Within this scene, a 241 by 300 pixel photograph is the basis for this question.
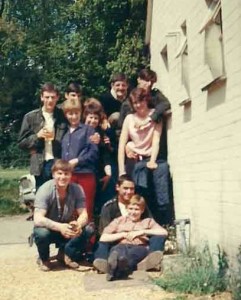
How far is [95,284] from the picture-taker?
6844 millimetres

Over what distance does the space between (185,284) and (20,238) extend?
20.0ft

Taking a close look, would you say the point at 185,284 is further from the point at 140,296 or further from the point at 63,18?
the point at 63,18

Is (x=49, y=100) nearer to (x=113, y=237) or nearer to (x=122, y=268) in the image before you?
(x=113, y=237)

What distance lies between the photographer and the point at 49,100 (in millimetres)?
8266

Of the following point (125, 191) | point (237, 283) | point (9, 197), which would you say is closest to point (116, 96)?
point (125, 191)

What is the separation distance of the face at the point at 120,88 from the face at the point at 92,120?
0.51 meters

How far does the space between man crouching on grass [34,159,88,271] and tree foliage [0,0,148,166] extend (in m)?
14.1

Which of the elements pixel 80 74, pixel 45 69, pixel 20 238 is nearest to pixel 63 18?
pixel 45 69

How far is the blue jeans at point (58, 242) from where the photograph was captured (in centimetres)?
766

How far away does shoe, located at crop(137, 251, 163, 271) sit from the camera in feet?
24.0

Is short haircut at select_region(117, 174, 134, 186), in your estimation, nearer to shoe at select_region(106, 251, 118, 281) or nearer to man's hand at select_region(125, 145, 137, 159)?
man's hand at select_region(125, 145, 137, 159)

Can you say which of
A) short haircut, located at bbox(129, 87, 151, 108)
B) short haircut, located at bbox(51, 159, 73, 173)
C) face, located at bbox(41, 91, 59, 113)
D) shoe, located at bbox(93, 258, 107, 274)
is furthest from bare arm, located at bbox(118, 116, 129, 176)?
shoe, located at bbox(93, 258, 107, 274)

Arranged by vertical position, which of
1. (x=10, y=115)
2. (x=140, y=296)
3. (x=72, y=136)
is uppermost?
(x=10, y=115)

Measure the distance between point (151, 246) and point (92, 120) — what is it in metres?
Answer: 1.87
